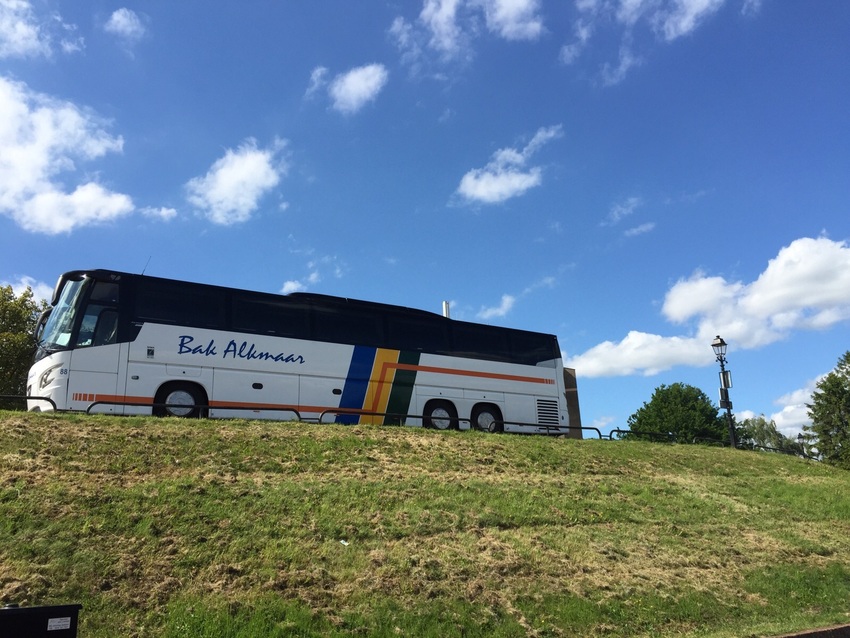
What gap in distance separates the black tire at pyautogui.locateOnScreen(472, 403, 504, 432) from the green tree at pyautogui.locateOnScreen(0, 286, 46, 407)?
2308cm

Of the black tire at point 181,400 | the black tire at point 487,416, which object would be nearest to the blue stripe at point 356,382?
the black tire at point 181,400

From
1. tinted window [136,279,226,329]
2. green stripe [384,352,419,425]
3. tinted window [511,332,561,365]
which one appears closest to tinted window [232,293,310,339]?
tinted window [136,279,226,329]

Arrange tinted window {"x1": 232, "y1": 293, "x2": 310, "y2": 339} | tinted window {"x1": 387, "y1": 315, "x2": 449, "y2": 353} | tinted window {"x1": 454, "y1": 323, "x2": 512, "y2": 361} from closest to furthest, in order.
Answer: tinted window {"x1": 232, "y1": 293, "x2": 310, "y2": 339} < tinted window {"x1": 387, "y1": 315, "x2": 449, "y2": 353} < tinted window {"x1": 454, "y1": 323, "x2": 512, "y2": 361}

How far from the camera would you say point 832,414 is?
60844 mm

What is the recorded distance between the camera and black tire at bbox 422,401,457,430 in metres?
20.8

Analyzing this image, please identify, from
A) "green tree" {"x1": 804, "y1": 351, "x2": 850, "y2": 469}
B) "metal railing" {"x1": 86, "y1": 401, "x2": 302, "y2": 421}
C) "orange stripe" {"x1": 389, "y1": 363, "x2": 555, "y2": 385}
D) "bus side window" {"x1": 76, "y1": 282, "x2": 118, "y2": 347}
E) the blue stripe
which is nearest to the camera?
"metal railing" {"x1": 86, "y1": 401, "x2": 302, "y2": 421}

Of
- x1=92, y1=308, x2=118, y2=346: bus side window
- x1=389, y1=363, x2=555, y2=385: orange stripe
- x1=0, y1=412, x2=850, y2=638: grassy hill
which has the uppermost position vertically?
x1=92, y1=308, x2=118, y2=346: bus side window

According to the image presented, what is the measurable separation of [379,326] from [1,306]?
2514 cm

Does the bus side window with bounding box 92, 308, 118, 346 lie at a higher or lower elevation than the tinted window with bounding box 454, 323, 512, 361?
lower

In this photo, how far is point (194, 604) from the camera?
7.81 m

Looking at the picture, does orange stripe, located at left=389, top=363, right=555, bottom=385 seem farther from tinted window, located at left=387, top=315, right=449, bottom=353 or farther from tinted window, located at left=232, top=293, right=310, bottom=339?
tinted window, located at left=232, top=293, right=310, bottom=339

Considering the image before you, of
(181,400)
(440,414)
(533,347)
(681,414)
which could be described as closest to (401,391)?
(440,414)

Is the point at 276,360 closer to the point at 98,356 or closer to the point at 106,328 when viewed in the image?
the point at 106,328

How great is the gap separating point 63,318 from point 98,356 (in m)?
1.48
